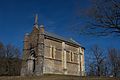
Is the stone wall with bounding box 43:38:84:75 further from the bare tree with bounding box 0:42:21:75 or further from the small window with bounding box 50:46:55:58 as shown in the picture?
the bare tree with bounding box 0:42:21:75

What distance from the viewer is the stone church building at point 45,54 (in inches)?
1906

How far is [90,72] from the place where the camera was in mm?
66625

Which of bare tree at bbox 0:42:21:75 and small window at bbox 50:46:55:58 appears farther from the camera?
bare tree at bbox 0:42:21:75

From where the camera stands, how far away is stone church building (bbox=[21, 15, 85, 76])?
48.4 meters

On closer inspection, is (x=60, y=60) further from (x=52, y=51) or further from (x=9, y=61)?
(x=9, y=61)

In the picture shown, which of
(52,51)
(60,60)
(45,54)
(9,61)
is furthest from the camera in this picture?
(9,61)

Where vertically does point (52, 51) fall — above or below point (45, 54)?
above

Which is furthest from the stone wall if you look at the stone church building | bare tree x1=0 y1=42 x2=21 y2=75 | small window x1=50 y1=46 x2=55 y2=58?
bare tree x1=0 y1=42 x2=21 y2=75

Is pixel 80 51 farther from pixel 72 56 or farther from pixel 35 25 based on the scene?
pixel 35 25

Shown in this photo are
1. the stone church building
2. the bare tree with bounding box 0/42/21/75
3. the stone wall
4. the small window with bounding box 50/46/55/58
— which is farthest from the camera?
the bare tree with bounding box 0/42/21/75

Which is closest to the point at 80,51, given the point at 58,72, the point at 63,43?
the point at 63,43

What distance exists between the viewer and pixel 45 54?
48.9 m

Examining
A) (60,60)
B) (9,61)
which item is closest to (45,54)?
(60,60)

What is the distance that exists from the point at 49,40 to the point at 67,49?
699 cm
